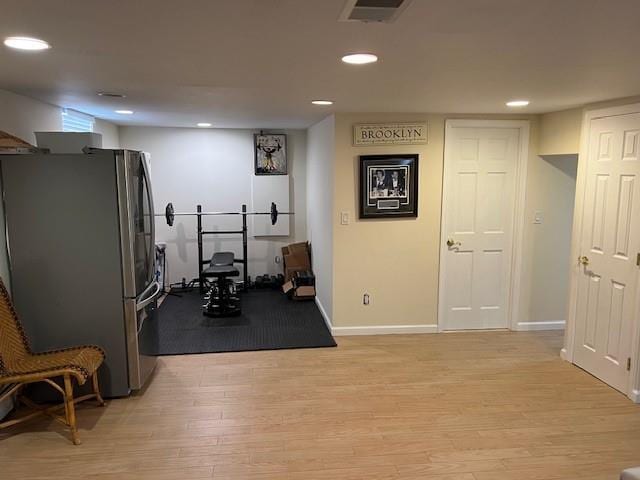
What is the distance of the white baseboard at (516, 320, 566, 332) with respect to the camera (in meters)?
5.05

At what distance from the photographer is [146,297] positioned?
3607 mm

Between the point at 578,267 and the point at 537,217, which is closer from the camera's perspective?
the point at 578,267

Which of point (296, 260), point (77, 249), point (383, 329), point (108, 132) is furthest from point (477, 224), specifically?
point (108, 132)

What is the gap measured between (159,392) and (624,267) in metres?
3.61

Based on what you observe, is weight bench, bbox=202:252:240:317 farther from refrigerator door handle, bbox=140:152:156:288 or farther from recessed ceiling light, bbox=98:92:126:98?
recessed ceiling light, bbox=98:92:126:98

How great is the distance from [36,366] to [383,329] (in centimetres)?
311

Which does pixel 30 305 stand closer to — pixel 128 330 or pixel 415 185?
pixel 128 330

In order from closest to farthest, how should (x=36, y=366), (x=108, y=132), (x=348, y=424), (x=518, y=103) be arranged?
(x=36, y=366) → (x=348, y=424) → (x=518, y=103) → (x=108, y=132)

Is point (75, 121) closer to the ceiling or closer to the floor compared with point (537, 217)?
closer to the ceiling

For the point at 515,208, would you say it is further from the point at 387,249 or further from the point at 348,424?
the point at 348,424

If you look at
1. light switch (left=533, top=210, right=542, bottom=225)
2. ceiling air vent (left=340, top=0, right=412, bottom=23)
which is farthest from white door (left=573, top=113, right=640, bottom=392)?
ceiling air vent (left=340, top=0, right=412, bottom=23)

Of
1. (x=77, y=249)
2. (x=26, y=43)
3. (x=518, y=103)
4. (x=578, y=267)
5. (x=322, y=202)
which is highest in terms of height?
(x=518, y=103)

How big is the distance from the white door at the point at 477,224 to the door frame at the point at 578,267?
844mm

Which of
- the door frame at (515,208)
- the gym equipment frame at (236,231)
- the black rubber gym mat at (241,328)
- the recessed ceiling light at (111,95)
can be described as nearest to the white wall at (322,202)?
the black rubber gym mat at (241,328)
